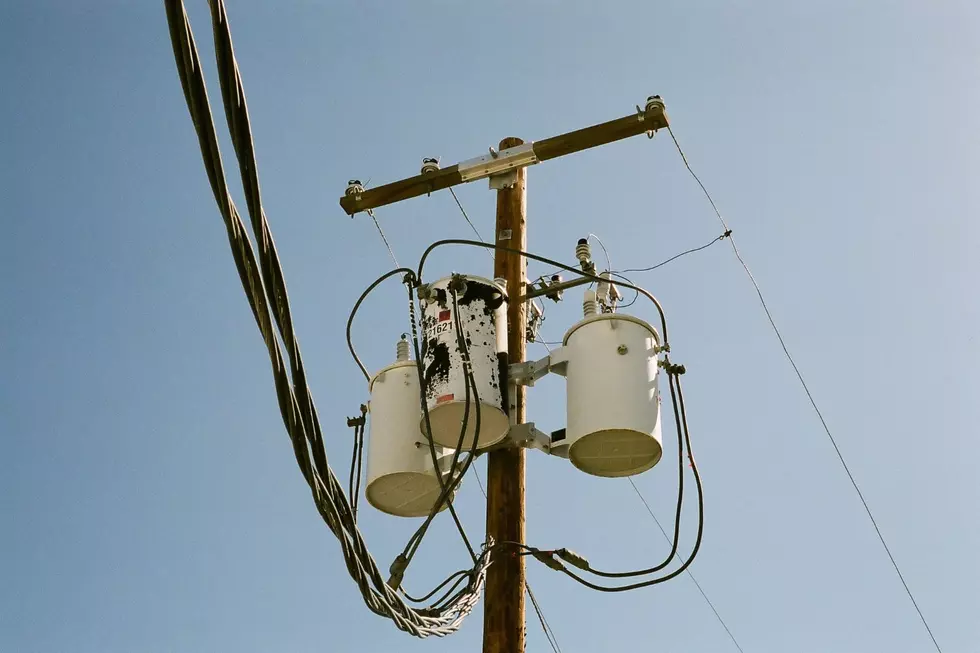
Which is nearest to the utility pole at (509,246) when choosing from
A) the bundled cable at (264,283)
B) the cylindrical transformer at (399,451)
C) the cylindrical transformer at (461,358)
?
the cylindrical transformer at (461,358)

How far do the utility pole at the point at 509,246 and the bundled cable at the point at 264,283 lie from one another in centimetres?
95

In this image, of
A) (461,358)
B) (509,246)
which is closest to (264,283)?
(461,358)

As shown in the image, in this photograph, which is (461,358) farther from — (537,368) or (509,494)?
(509,494)

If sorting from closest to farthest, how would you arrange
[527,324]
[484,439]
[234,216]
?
[234,216]
[484,439]
[527,324]

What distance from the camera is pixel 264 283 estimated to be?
3494 millimetres

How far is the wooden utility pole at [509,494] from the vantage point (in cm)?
594

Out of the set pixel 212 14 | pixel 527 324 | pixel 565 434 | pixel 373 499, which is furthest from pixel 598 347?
pixel 212 14

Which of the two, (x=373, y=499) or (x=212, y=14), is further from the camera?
(x=373, y=499)

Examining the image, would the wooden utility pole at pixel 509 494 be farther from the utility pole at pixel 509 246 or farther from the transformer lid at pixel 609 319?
the transformer lid at pixel 609 319

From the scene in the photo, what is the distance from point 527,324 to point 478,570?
5.53 feet

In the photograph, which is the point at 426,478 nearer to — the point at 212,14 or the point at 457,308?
the point at 457,308

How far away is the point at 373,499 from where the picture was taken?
21.8ft

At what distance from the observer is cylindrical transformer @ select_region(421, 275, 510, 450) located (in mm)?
6176

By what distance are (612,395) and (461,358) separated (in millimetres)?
812
